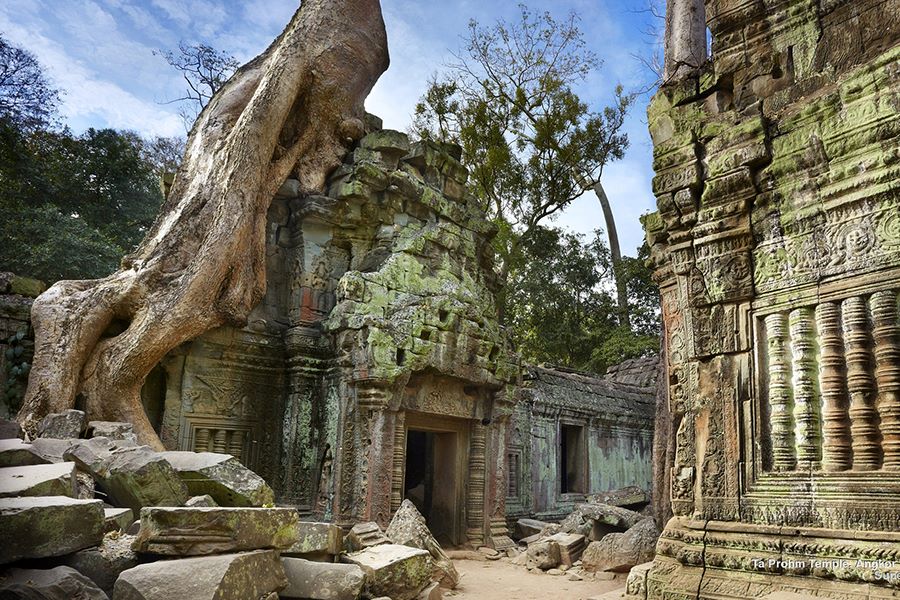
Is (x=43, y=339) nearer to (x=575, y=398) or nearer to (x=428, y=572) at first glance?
(x=428, y=572)

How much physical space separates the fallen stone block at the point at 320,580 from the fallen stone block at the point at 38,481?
1.50 m

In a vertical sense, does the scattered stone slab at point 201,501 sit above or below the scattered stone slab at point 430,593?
above

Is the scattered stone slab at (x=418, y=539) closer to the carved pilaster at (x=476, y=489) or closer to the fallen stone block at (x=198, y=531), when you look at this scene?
the carved pilaster at (x=476, y=489)

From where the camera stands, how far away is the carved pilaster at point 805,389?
366 centimetres

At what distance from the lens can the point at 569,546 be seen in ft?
31.5

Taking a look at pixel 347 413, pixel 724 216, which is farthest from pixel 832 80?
pixel 347 413

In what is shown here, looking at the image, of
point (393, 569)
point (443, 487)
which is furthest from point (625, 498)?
point (393, 569)

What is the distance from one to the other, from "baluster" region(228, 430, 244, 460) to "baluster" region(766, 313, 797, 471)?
25.3ft

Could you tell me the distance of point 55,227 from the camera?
13.7 m

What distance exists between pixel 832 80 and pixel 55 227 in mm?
14150

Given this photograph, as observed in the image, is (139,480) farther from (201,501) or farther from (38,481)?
(38,481)

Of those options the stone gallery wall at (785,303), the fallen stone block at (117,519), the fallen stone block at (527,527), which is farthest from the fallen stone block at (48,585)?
the fallen stone block at (527,527)

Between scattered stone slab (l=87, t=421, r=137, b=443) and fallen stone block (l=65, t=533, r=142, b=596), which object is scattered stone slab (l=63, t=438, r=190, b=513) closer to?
fallen stone block (l=65, t=533, r=142, b=596)

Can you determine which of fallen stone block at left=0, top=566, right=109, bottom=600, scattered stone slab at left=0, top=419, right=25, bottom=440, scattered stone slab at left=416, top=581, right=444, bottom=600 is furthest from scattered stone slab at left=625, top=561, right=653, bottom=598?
scattered stone slab at left=0, top=419, right=25, bottom=440
